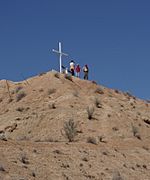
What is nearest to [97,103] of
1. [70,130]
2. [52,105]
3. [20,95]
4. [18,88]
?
[52,105]

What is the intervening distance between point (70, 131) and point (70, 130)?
107mm

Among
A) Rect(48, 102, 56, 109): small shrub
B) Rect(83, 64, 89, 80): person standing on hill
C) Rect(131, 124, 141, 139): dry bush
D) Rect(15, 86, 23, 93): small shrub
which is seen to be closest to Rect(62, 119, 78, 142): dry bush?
Rect(48, 102, 56, 109): small shrub

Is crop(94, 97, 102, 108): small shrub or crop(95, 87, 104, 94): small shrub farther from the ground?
crop(95, 87, 104, 94): small shrub

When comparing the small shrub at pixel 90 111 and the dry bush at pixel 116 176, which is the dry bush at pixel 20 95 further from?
the dry bush at pixel 116 176

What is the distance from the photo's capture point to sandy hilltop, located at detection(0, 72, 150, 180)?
25.4 m

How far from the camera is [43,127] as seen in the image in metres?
37.4

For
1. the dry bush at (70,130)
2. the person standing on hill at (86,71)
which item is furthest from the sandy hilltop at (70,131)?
the person standing on hill at (86,71)

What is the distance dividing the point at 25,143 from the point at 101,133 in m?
9.12

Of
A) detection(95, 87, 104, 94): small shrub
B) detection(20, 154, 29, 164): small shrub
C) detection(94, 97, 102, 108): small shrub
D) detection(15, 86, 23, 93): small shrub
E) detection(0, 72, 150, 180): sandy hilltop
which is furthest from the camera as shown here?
detection(15, 86, 23, 93): small shrub

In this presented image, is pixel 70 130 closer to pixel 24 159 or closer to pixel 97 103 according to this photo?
pixel 97 103

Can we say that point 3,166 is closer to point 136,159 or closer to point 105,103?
point 136,159

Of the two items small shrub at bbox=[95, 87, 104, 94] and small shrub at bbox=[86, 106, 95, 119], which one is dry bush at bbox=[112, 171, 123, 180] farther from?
small shrub at bbox=[95, 87, 104, 94]

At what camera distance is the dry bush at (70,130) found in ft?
108

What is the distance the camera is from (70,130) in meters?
33.5
